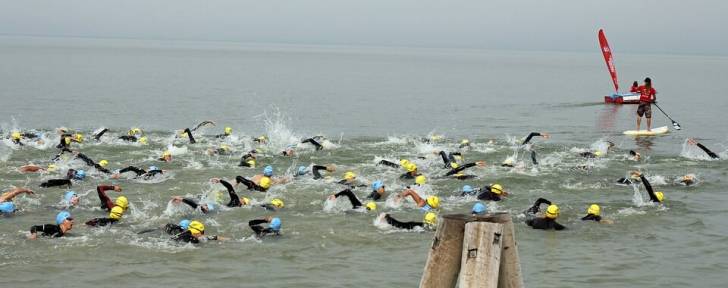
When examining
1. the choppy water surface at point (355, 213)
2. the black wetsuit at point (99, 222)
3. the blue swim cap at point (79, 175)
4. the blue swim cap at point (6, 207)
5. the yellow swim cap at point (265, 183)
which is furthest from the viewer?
the blue swim cap at point (79, 175)

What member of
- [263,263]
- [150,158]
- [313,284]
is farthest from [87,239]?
[150,158]

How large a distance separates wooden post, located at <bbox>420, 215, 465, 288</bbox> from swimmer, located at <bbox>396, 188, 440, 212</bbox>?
11516mm

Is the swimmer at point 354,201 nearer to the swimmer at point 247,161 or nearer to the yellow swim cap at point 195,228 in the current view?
the yellow swim cap at point 195,228

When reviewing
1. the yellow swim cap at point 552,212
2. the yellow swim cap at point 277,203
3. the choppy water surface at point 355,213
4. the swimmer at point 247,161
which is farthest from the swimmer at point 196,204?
the yellow swim cap at point 552,212

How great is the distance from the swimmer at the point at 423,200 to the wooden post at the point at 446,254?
11.5 metres

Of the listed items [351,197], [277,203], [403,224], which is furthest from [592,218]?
[277,203]

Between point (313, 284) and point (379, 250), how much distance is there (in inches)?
81.2

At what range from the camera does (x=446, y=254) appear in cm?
494

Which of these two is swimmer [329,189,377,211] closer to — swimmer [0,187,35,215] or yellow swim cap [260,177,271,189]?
yellow swim cap [260,177,271,189]

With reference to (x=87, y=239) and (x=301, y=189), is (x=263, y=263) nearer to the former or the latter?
(x=87, y=239)

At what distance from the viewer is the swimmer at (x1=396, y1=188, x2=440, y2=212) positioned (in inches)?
652

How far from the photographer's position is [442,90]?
72.8 metres

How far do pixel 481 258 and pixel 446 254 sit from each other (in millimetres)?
245

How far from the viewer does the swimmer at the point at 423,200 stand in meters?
16.6
